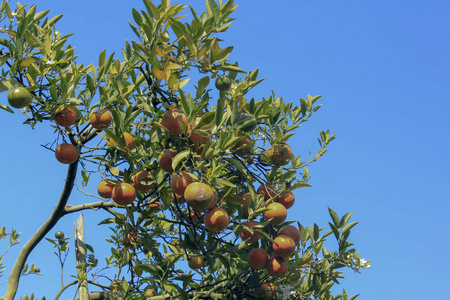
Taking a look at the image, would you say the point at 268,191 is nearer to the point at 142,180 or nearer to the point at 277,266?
the point at 277,266

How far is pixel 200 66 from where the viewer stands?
3404mm

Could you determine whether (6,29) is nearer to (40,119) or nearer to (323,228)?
(40,119)

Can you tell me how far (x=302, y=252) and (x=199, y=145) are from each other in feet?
4.07

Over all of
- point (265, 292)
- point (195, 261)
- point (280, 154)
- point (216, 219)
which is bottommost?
point (265, 292)

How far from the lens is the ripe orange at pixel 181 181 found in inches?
121

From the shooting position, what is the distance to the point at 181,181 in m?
3.08

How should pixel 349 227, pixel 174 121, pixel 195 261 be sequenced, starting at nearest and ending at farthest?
pixel 174 121
pixel 349 227
pixel 195 261

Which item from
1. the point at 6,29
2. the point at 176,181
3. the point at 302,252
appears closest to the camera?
the point at 176,181

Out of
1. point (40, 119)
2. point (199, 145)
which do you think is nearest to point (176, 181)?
point (199, 145)

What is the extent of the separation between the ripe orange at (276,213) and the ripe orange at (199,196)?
23.6 inches

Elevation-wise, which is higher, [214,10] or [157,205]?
[214,10]

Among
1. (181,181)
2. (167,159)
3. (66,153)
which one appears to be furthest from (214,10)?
(66,153)

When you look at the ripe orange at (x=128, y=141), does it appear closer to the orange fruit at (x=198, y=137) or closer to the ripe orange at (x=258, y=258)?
the orange fruit at (x=198, y=137)

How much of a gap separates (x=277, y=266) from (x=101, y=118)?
5.30ft
